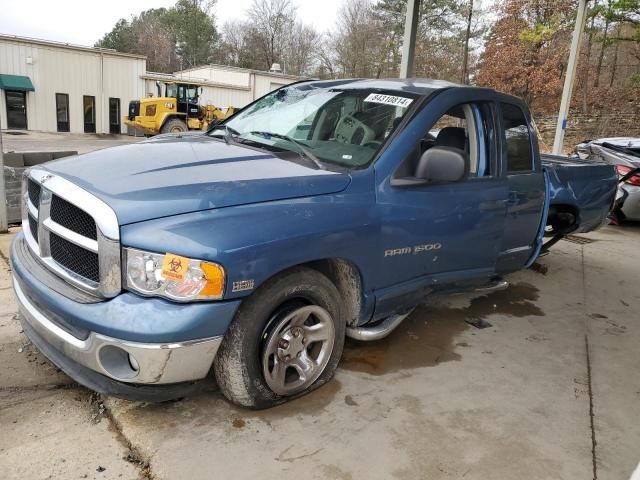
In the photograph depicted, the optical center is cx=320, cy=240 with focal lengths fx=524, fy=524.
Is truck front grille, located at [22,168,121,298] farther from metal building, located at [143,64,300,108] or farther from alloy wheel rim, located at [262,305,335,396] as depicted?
metal building, located at [143,64,300,108]

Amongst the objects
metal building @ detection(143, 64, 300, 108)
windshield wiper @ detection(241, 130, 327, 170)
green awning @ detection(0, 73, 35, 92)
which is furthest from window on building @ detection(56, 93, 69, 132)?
windshield wiper @ detection(241, 130, 327, 170)

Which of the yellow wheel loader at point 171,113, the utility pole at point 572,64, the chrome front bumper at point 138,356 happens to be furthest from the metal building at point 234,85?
the chrome front bumper at point 138,356

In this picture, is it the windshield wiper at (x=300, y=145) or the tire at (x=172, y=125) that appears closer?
the windshield wiper at (x=300, y=145)

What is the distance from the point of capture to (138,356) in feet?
7.61

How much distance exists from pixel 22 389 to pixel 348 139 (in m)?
2.42

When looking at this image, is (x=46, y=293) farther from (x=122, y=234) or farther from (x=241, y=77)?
(x=241, y=77)

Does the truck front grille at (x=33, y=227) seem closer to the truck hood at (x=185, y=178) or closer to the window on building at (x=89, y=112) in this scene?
the truck hood at (x=185, y=178)

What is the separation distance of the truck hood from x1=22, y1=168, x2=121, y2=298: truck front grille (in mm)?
61

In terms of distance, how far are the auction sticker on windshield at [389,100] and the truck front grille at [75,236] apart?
198 cm

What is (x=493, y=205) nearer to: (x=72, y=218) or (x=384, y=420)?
(x=384, y=420)

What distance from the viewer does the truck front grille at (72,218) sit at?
2459 millimetres

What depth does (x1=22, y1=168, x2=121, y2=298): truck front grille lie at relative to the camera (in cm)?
234

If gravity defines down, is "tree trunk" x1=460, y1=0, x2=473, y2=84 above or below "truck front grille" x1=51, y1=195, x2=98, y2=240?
above

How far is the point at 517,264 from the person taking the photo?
443cm
